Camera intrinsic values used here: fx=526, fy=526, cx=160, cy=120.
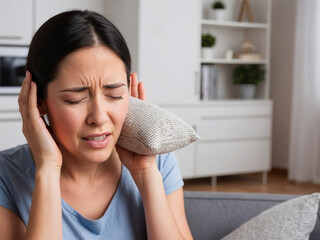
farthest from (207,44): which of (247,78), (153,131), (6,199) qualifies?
(6,199)

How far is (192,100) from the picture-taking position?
196 inches

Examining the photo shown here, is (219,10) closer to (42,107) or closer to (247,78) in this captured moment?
(247,78)

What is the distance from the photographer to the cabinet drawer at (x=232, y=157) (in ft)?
16.8

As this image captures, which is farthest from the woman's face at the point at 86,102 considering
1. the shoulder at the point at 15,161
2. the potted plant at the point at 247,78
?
the potted plant at the point at 247,78

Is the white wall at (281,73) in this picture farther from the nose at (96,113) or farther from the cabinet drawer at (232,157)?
the nose at (96,113)

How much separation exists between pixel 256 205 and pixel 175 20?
3295 mm

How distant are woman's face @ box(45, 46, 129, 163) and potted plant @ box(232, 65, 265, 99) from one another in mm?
4288

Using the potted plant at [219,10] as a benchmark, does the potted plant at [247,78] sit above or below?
below

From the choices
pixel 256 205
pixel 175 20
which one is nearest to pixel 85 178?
pixel 256 205

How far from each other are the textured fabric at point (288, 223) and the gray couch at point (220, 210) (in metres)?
0.20

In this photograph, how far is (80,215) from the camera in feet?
4.41

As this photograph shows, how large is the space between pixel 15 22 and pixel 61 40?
3.31 metres

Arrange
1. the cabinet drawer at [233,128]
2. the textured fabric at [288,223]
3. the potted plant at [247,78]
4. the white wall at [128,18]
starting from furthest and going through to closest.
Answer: the potted plant at [247,78]
the cabinet drawer at [233,128]
the white wall at [128,18]
the textured fabric at [288,223]

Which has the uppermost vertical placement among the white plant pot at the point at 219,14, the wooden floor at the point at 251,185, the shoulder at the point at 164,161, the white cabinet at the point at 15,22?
the white plant pot at the point at 219,14
